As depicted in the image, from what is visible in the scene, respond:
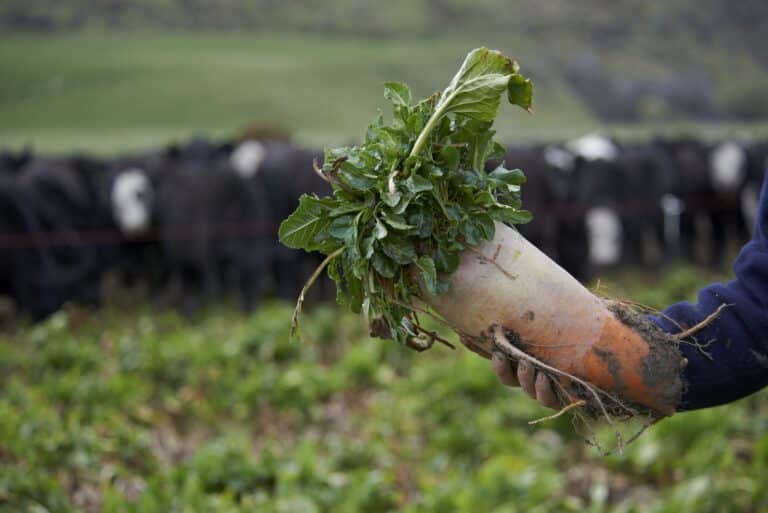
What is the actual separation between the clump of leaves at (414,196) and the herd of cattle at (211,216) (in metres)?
4.92

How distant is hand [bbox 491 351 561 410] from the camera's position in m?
2.09

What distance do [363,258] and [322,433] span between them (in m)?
3.23

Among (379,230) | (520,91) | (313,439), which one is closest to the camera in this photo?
(379,230)

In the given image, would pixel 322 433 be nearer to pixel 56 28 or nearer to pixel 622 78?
pixel 56 28

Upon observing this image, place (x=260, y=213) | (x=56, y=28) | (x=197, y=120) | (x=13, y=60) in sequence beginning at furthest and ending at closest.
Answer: (x=197, y=120), (x=56, y=28), (x=13, y=60), (x=260, y=213)

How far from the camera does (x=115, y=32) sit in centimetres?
1561

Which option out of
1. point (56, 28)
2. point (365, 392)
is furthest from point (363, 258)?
point (56, 28)

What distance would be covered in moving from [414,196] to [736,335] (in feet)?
2.78

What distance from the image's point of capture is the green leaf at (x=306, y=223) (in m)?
2.03

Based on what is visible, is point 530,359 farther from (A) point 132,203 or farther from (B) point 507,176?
(A) point 132,203

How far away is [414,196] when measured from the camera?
1.97 m

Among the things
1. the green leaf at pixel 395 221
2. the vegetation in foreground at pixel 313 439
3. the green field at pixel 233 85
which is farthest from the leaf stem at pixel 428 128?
the green field at pixel 233 85

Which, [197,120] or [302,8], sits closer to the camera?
[197,120]

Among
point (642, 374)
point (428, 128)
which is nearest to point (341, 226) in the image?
point (428, 128)
